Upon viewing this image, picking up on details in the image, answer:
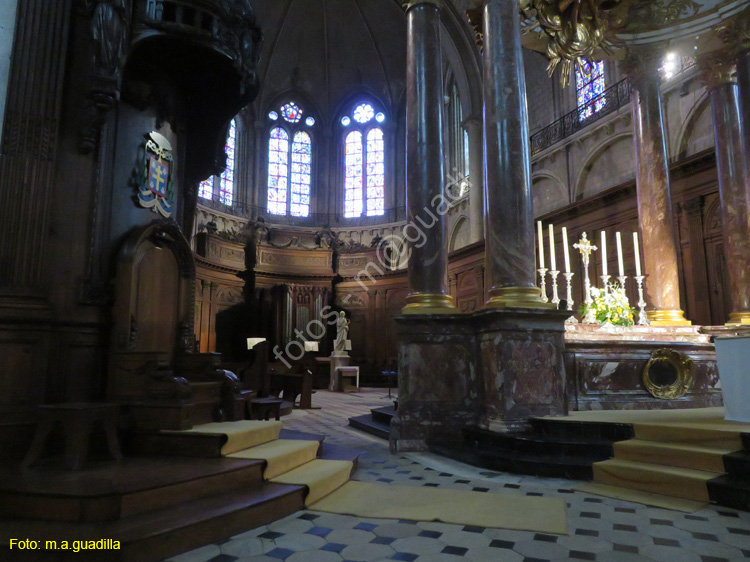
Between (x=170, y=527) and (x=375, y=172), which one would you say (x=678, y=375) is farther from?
(x=375, y=172)

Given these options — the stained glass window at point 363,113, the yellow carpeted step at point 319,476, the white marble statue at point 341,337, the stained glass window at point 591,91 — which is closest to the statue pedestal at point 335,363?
the white marble statue at point 341,337

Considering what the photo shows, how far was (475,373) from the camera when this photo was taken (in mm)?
5613

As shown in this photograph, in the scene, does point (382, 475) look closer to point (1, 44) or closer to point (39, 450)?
point (39, 450)

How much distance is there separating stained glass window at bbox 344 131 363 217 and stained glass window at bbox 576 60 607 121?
399 inches

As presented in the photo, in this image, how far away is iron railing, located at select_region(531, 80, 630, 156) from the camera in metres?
12.2

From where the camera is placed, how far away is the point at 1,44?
426 centimetres

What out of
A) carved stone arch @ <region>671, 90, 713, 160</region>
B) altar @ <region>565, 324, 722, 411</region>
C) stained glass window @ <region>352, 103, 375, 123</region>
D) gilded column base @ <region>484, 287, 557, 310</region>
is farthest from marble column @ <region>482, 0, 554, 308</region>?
stained glass window @ <region>352, 103, 375, 123</region>

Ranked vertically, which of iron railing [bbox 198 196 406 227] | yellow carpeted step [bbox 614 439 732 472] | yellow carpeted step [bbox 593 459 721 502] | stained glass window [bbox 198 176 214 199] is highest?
stained glass window [bbox 198 176 214 199]

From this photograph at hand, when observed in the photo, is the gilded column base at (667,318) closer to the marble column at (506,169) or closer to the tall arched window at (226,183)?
the marble column at (506,169)

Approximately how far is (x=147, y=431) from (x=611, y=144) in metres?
12.1

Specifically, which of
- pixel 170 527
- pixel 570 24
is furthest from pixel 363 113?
pixel 170 527

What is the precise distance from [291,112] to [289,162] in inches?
85.1

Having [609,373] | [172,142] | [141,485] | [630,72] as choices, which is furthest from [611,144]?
[141,485]

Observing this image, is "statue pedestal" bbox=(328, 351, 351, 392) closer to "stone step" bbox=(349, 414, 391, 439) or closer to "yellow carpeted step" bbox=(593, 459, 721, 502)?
"stone step" bbox=(349, 414, 391, 439)
